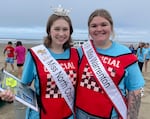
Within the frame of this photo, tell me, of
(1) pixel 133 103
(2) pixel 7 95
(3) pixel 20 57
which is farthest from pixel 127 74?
(3) pixel 20 57

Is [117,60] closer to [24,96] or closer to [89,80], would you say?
[89,80]

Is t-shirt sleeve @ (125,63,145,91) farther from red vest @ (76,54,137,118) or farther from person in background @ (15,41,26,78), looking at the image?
person in background @ (15,41,26,78)

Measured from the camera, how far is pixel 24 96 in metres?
2.26

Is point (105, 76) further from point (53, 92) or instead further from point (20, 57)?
point (20, 57)

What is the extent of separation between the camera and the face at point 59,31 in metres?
2.57

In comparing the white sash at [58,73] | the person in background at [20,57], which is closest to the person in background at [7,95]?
the white sash at [58,73]

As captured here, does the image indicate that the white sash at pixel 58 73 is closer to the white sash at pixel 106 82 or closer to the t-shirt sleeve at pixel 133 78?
the white sash at pixel 106 82

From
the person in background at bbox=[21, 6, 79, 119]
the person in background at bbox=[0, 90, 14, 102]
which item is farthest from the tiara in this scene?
the person in background at bbox=[0, 90, 14, 102]

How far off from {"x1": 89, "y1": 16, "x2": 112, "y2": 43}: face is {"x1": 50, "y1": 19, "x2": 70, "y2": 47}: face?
8.8 inches

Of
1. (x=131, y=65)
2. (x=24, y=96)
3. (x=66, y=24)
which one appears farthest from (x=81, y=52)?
(x=24, y=96)

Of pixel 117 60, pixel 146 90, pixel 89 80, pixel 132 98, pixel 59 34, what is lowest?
pixel 146 90

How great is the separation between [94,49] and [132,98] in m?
0.54

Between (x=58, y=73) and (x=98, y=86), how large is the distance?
1.17ft

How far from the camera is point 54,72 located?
257 centimetres
